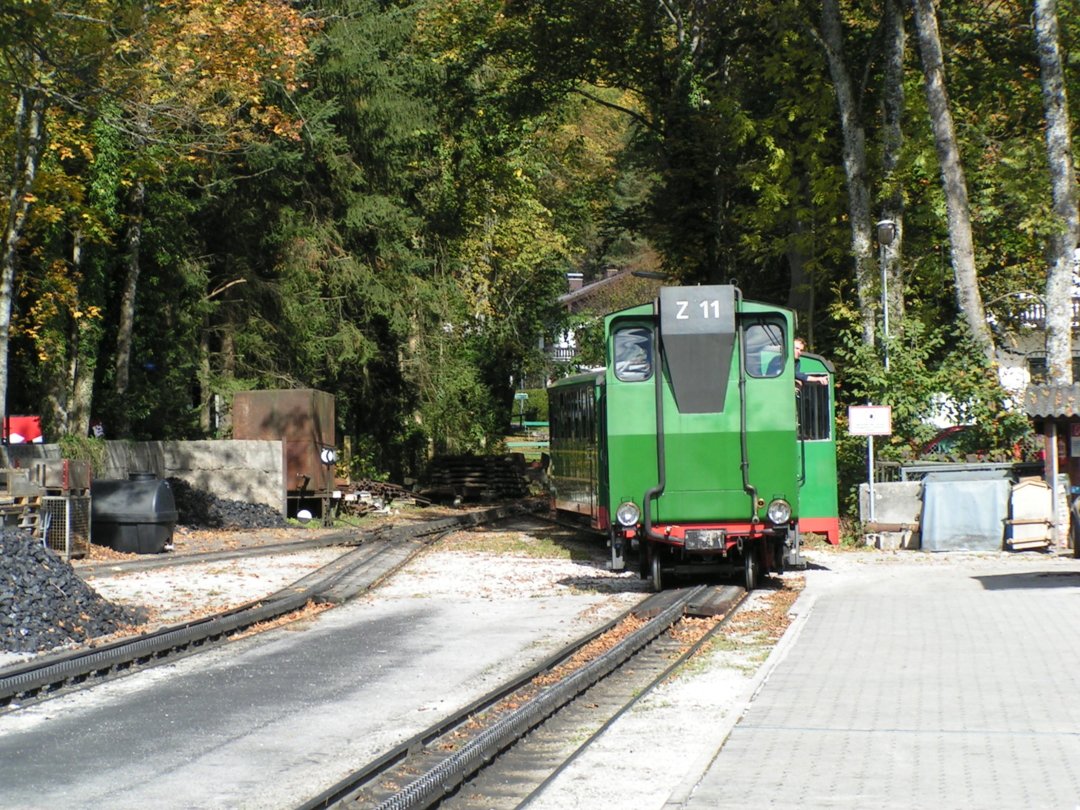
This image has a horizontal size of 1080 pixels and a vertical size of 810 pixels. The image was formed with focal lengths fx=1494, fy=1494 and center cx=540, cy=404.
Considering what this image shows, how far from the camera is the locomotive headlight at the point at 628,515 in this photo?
18.6 meters

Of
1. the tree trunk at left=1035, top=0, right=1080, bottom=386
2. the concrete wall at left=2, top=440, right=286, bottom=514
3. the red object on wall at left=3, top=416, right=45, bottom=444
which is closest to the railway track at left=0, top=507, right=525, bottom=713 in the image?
the concrete wall at left=2, top=440, right=286, bottom=514

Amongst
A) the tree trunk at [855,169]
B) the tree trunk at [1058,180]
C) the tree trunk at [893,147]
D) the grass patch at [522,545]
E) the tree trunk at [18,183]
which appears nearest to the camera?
the tree trunk at [18,183]

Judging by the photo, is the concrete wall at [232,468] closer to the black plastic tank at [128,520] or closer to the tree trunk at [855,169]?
the black plastic tank at [128,520]

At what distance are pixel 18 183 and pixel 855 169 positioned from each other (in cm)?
1607

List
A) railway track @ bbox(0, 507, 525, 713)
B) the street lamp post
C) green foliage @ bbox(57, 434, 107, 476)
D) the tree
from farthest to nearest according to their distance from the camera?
1. green foliage @ bbox(57, 434, 107, 476)
2. the street lamp post
3. the tree
4. railway track @ bbox(0, 507, 525, 713)

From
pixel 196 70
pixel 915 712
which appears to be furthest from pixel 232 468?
pixel 915 712

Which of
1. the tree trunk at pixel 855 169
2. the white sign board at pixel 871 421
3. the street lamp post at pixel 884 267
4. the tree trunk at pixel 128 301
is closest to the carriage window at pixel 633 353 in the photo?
the white sign board at pixel 871 421

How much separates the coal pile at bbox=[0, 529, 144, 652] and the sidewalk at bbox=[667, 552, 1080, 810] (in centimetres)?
680

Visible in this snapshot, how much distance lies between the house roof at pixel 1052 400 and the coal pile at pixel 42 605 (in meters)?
13.8

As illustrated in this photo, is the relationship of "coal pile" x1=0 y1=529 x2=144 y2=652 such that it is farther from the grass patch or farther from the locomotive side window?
the grass patch

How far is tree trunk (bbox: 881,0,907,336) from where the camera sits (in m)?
29.7

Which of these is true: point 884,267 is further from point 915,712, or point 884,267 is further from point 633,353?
point 915,712

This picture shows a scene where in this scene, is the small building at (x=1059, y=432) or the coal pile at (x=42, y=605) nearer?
the coal pile at (x=42, y=605)

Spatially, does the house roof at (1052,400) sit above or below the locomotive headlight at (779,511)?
above
